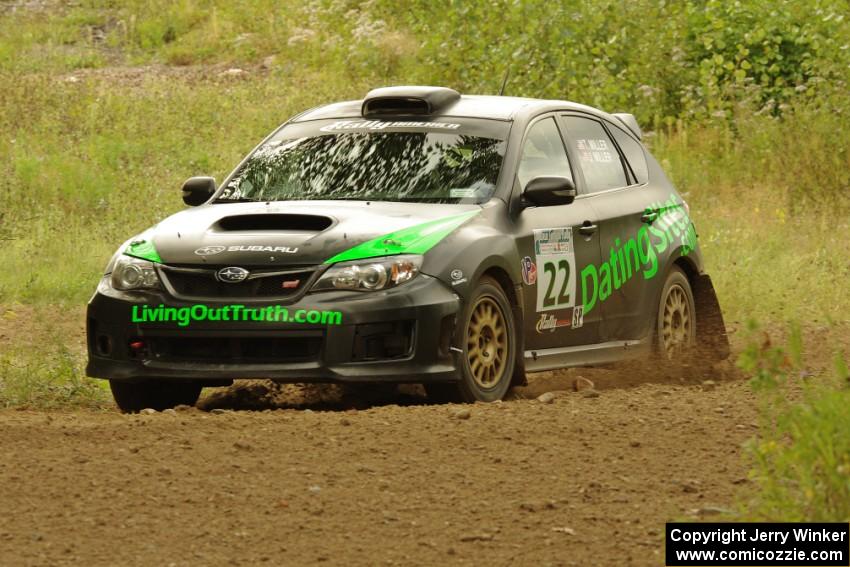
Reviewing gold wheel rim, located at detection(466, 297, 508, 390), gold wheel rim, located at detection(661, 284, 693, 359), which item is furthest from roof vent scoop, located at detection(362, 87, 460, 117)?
gold wheel rim, located at detection(661, 284, 693, 359)

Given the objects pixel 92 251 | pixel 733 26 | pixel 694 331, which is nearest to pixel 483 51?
pixel 733 26

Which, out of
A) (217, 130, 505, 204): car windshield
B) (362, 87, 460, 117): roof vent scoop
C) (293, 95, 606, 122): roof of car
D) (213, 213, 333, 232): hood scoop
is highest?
(362, 87, 460, 117): roof vent scoop

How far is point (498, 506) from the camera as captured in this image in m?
5.54

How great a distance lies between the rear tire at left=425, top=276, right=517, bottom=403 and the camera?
7812 millimetres

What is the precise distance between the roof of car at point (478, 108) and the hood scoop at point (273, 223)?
4.77 feet

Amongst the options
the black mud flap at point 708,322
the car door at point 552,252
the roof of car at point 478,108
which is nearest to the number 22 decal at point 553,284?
the car door at point 552,252

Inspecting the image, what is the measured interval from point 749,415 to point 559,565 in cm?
252

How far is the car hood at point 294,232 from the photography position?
301 inches

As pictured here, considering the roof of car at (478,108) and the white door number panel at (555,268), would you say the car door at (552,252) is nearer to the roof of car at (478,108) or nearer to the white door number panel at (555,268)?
the white door number panel at (555,268)

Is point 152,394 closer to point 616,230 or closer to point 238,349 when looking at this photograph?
point 238,349

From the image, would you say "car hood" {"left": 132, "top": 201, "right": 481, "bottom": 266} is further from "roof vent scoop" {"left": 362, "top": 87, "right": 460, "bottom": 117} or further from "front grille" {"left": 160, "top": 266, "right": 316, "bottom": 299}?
"roof vent scoop" {"left": 362, "top": 87, "right": 460, "bottom": 117}

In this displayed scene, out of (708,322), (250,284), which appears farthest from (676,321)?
(250,284)

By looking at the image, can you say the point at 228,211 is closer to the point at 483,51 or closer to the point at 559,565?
the point at 559,565

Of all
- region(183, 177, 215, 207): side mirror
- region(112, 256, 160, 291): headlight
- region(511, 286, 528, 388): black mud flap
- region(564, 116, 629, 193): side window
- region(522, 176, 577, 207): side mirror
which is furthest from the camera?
region(564, 116, 629, 193): side window
